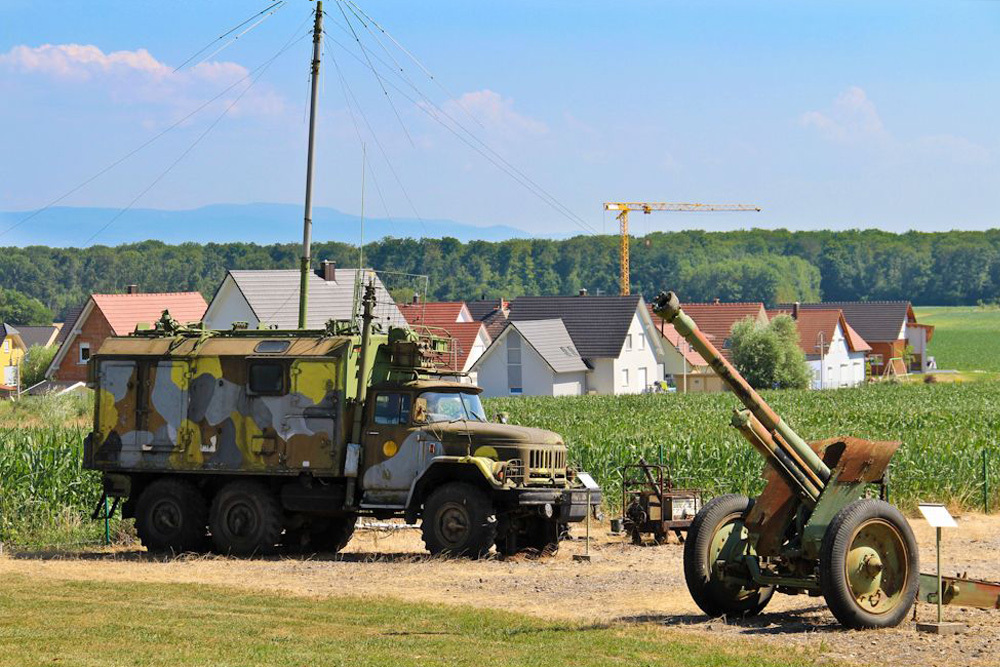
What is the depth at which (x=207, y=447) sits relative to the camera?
2144cm

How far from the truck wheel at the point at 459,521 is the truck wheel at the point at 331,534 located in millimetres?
2219

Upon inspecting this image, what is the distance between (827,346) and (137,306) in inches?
1979

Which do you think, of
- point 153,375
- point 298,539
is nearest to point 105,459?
point 153,375

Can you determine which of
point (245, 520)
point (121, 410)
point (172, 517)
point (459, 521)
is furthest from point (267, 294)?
point (459, 521)

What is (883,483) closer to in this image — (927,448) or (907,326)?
(927,448)

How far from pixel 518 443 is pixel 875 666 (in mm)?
8558

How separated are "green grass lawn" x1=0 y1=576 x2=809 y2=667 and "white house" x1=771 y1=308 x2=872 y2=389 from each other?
279ft

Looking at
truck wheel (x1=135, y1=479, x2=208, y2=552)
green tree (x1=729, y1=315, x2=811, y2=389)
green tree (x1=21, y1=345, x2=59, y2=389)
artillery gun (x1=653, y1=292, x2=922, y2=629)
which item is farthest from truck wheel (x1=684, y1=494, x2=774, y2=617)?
green tree (x1=21, y1=345, x2=59, y2=389)

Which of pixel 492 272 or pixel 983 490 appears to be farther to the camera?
pixel 492 272

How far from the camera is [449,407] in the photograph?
2102cm

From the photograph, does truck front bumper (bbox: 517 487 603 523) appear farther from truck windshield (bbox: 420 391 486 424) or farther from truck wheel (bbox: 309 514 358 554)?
truck wheel (bbox: 309 514 358 554)

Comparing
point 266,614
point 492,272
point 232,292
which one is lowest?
point 266,614

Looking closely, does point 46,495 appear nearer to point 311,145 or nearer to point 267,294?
point 311,145

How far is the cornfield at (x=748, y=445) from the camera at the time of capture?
28.0m
